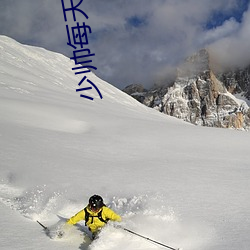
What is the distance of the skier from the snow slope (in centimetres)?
21

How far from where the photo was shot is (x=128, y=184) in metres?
8.20

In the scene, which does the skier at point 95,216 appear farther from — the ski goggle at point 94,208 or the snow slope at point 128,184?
the snow slope at point 128,184

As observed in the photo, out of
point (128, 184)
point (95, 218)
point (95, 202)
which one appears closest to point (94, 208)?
point (95, 202)

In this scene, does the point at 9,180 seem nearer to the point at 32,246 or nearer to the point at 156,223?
the point at 32,246

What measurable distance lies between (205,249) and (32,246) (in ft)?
9.46

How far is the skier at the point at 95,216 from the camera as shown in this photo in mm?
5797

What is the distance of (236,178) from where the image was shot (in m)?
8.71

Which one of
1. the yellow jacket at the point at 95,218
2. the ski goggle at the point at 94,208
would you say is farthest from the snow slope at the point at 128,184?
the ski goggle at the point at 94,208

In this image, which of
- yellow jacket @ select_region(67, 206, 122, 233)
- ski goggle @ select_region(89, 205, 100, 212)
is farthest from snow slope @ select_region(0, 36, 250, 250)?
ski goggle @ select_region(89, 205, 100, 212)

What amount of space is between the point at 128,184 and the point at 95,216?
2.40 m

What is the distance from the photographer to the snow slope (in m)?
5.52

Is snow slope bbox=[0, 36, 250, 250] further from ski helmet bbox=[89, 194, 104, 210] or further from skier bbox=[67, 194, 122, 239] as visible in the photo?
ski helmet bbox=[89, 194, 104, 210]

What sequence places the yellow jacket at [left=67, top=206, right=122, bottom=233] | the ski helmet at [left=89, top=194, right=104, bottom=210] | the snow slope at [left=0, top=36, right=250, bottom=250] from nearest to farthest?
the snow slope at [left=0, top=36, right=250, bottom=250]
the ski helmet at [left=89, top=194, right=104, bottom=210]
the yellow jacket at [left=67, top=206, right=122, bottom=233]

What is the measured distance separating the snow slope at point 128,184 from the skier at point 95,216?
0.70 ft
